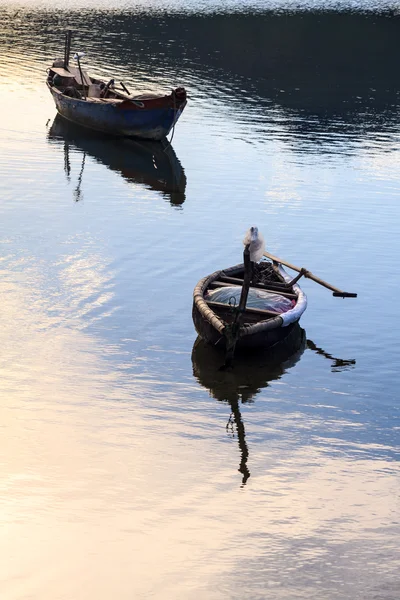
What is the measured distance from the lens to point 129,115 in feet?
119

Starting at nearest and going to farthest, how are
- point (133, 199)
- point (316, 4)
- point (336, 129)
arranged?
point (133, 199)
point (336, 129)
point (316, 4)

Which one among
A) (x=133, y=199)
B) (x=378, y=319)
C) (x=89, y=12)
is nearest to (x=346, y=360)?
(x=378, y=319)

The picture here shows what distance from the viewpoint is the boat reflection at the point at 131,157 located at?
1217 inches

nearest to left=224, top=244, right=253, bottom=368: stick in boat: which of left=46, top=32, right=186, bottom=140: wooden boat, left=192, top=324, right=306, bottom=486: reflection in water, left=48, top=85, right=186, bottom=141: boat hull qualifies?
left=192, top=324, right=306, bottom=486: reflection in water

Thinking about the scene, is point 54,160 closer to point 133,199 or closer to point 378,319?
point 133,199

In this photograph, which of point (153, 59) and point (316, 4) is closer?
point (153, 59)

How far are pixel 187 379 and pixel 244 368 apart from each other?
116 cm

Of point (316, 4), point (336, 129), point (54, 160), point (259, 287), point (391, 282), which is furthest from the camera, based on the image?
point (316, 4)

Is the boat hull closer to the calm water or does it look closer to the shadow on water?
the calm water

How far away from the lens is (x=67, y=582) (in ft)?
33.9

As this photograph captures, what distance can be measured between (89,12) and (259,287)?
6422cm

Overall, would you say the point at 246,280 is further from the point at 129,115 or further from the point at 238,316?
the point at 129,115

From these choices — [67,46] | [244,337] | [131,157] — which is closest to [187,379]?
[244,337]

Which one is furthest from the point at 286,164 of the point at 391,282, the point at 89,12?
the point at 89,12
